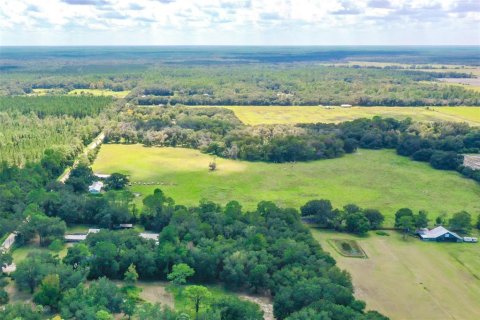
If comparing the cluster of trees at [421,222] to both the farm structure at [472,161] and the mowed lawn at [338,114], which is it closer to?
the farm structure at [472,161]

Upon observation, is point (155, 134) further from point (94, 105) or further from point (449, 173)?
point (449, 173)

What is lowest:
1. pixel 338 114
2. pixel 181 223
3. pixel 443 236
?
pixel 338 114

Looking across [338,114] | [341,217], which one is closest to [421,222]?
[341,217]

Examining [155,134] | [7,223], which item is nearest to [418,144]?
[155,134]

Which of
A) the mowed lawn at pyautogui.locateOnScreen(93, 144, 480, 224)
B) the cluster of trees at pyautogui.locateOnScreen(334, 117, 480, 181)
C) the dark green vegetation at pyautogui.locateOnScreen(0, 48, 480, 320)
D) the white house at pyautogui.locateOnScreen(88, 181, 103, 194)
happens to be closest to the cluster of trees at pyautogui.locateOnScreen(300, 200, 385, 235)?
the dark green vegetation at pyautogui.locateOnScreen(0, 48, 480, 320)

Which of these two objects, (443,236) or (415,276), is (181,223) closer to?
(415,276)

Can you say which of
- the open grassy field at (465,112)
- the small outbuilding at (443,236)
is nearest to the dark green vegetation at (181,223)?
the small outbuilding at (443,236)

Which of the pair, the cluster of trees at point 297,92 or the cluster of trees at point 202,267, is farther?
the cluster of trees at point 297,92
